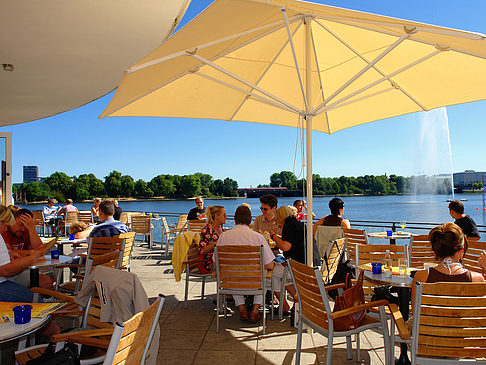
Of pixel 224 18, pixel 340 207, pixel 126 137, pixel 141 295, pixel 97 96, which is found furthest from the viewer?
pixel 126 137

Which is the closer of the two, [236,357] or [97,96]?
[236,357]

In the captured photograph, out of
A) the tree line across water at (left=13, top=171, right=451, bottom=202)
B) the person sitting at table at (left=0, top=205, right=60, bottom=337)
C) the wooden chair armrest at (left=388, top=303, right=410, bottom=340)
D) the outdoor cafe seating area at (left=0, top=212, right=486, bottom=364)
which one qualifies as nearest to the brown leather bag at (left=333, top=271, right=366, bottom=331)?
the outdoor cafe seating area at (left=0, top=212, right=486, bottom=364)

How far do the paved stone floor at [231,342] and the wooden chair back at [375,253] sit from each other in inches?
29.4

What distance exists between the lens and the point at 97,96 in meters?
4.68

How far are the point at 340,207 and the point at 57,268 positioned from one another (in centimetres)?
396

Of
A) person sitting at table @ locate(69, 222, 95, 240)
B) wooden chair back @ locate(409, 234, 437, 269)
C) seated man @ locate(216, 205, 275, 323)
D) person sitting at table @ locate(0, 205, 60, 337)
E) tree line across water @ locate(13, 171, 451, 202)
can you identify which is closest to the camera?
person sitting at table @ locate(0, 205, 60, 337)

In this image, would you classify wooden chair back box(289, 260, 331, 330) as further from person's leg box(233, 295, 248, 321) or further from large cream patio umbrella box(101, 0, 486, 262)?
person's leg box(233, 295, 248, 321)

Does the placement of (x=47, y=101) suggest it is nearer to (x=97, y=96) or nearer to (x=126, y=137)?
(x=97, y=96)

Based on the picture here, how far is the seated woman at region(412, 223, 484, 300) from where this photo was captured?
98.0 inches

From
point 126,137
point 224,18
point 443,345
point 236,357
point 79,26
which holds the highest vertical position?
point 126,137

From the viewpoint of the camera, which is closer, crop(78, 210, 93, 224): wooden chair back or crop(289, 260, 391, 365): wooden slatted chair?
crop(289, 260, 391, 365): wooden slatted chair

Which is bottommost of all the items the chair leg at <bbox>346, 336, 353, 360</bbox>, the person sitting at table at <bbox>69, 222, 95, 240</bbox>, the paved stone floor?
the paved stone floor

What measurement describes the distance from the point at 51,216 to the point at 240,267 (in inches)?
458

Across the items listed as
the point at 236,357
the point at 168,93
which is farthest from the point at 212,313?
the point at 168,93
